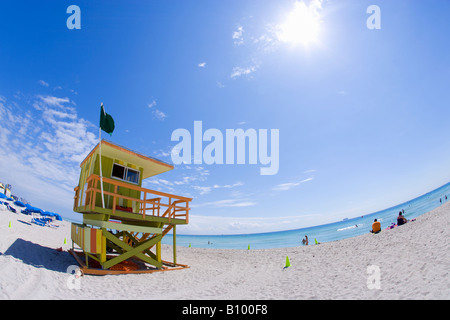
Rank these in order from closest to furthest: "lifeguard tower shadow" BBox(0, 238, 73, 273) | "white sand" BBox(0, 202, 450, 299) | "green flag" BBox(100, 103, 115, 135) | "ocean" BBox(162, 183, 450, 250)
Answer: "white sand" BBox(0, 202, 450, 299)
"lifeguard tower shadow" BBox(0, 238, 73, 273)
"green flag" BBox(100, 103, 115, 135)
"ocean" BBox(162, 183, 450, 250)

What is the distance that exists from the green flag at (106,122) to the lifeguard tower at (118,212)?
112cm

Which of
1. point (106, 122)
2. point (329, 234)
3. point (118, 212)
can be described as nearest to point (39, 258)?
point (118, 212)

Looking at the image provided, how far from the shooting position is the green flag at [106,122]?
408 inches

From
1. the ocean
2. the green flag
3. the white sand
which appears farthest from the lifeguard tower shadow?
the ocean

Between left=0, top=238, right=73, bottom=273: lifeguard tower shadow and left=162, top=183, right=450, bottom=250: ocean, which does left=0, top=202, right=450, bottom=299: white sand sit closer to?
left=0, top=238, right=73, bottom=273: lifeguard tower shadow

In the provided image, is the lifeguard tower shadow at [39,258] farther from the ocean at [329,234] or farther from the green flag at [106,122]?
the ocean at [329,234]

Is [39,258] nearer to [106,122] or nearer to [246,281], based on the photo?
[106,122]

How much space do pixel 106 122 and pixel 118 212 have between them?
497 centimetres

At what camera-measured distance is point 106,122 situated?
10516 mm

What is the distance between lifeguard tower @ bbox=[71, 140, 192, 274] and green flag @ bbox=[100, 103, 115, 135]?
3.69 feet

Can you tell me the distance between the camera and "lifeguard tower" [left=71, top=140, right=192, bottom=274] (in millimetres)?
8609
